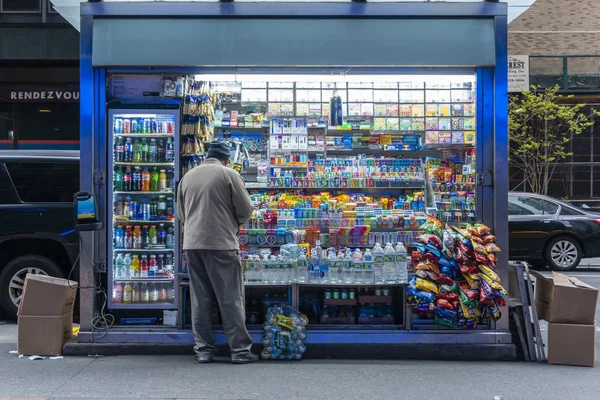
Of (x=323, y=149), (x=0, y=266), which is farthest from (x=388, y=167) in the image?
(x=0, y=266)

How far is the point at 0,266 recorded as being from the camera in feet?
26.3

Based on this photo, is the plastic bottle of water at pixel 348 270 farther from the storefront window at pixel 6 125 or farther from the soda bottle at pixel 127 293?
the storefront window at pixel 6 125

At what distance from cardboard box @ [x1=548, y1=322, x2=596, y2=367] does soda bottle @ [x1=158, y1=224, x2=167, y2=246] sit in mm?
3906

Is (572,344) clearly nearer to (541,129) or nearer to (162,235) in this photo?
(162,235)

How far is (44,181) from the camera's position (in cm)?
816

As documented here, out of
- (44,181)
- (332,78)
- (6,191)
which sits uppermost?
(332,78)

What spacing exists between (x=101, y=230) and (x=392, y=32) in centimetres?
345

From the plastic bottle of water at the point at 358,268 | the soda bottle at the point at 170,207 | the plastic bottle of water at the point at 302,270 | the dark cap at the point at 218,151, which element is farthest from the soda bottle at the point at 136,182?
the plastic bottle of water at the point at 358,268

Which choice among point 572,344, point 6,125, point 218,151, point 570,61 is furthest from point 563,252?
point 6,125

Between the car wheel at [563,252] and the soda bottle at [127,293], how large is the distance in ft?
29.9

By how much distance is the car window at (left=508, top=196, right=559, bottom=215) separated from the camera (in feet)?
41.4

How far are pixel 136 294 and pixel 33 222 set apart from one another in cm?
227

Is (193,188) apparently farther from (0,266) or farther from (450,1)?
(0,266)

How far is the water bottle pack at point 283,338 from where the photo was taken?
5.82 meters
